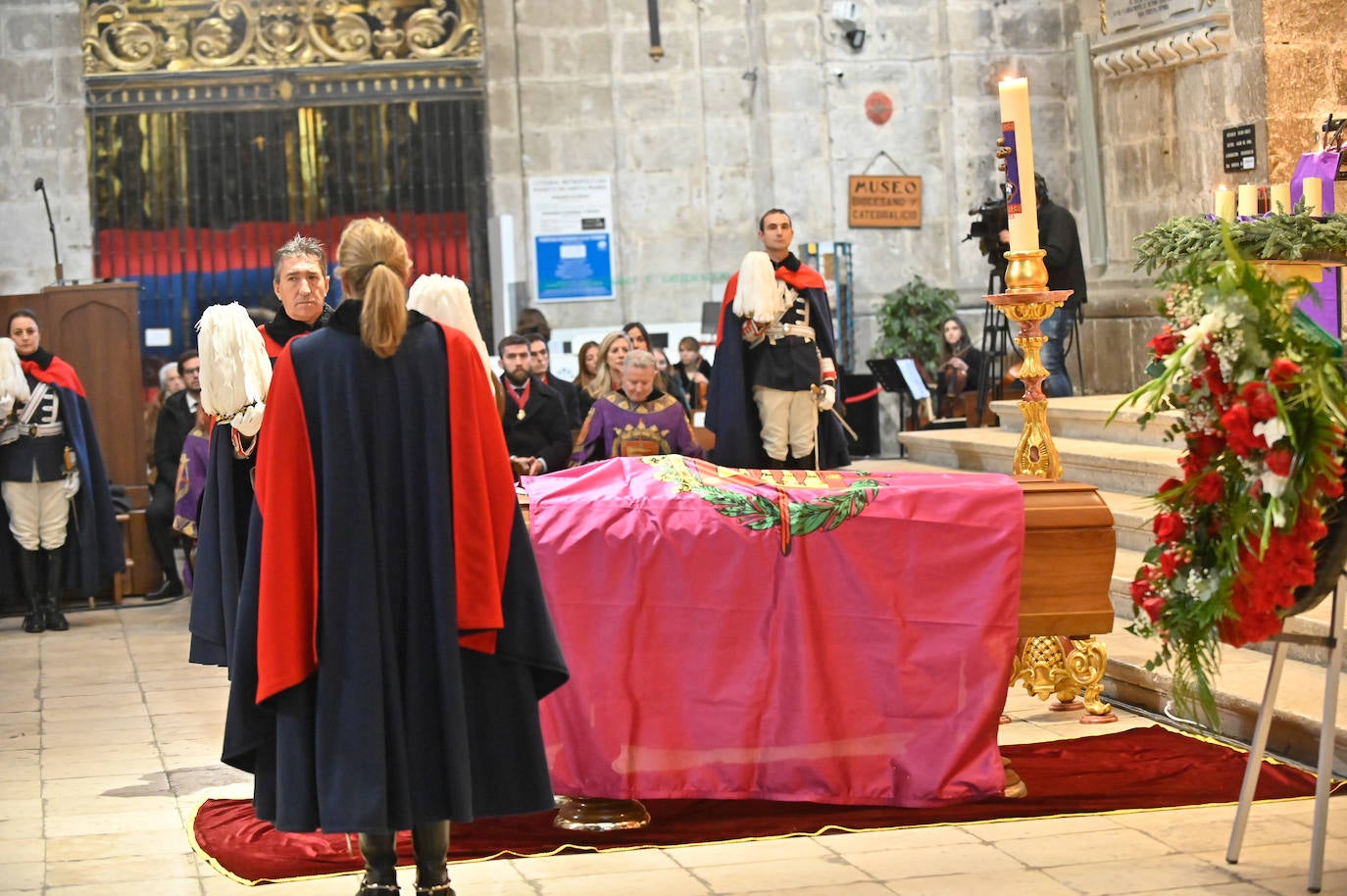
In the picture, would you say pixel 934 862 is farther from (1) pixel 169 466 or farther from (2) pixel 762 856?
(1) pixel 169 466

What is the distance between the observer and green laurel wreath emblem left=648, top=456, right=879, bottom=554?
4.81 m

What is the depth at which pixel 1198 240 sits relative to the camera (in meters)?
5.67

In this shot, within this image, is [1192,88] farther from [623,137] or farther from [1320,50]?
[623,137]

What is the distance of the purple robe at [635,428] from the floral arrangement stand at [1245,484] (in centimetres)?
389

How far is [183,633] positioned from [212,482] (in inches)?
162

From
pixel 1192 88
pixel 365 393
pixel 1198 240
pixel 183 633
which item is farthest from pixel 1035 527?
pixel 1192 88

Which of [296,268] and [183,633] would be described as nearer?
[296,268]

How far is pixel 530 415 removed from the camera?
8.94 m

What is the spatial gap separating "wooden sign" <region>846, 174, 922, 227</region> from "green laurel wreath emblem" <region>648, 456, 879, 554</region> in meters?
9.08

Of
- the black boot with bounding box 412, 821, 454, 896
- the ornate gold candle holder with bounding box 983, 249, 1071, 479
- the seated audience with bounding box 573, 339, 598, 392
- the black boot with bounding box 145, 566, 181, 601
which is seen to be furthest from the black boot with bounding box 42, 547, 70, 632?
the black boot with bounding box 412, 821, 454, 896

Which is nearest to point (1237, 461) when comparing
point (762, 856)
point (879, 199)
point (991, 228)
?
point (762, 856)

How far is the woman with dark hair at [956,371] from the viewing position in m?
12.8

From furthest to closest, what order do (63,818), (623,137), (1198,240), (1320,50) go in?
(623,137) < (1320,50) < (1198,240) < (63,818)

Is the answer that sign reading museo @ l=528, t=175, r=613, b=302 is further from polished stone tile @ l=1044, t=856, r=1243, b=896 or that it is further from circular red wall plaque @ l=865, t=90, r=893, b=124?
polished stone tile @ l=1044, t=856, r=1243, b=896
